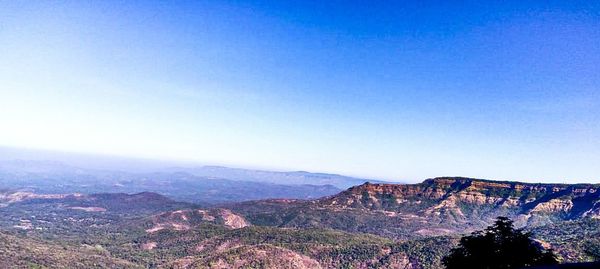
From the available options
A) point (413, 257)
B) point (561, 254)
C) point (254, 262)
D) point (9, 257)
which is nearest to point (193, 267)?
point (254, 262)

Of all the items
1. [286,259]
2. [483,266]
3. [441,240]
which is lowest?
[286,259]

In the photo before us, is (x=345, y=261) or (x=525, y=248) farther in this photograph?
(x=345, y=261)

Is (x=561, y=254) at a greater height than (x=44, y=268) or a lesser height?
greater

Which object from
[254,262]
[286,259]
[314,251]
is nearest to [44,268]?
[254,262]

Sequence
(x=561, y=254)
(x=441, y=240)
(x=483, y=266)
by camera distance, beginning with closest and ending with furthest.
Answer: (x=483, y=266), (x=561, y=254), (x=441, y=240)

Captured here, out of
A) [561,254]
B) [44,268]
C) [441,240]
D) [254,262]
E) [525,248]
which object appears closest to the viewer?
[525,248]

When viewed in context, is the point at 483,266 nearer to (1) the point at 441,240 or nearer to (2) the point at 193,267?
(2) the point at 193,267
